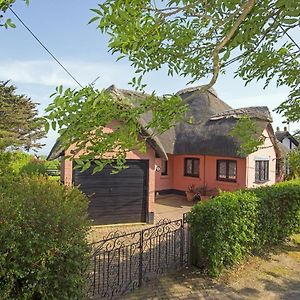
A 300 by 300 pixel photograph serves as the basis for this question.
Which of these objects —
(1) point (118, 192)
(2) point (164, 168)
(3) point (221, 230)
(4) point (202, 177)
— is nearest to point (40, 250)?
(3) point (221, 230)

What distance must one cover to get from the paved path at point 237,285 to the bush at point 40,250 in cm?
223

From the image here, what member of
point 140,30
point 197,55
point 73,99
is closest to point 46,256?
point 73,99

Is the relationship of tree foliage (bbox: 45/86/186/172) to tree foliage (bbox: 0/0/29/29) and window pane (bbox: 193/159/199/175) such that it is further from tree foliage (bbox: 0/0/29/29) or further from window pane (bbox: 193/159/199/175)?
window pane (bbox: 193/159/199/175)

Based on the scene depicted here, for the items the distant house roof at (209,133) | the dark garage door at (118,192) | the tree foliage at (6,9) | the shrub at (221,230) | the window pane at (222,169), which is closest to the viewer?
the tree foliage at (6,9)

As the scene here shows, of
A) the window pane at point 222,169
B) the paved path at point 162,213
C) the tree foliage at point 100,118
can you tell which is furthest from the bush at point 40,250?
the window pane at point 222,169

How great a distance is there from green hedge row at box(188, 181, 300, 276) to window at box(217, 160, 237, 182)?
8.80 m

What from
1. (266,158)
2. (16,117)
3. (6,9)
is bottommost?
(266,158)

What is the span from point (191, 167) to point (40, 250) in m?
16.8

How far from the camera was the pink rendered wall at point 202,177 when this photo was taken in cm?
1708

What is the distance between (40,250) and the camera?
11.1 feet

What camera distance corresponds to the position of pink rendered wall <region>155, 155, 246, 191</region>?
17.1 metres

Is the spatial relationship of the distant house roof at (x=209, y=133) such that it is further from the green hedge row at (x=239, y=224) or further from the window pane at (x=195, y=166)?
the green hedge row at (x=239, y=224)

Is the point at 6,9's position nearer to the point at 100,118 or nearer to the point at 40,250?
the point at 100,118

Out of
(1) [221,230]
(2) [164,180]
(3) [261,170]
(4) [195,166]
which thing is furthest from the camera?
(2) [164,180]
